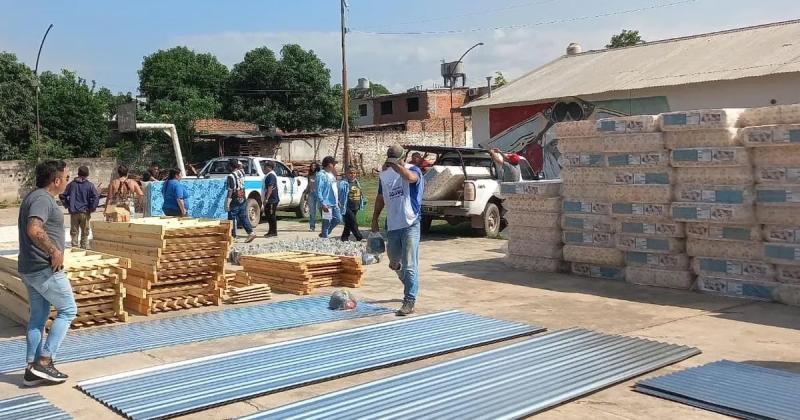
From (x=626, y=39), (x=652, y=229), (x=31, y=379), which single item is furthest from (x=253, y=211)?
(x=626, y=39)

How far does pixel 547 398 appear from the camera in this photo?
18.2 feet

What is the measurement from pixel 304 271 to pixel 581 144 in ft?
15.1

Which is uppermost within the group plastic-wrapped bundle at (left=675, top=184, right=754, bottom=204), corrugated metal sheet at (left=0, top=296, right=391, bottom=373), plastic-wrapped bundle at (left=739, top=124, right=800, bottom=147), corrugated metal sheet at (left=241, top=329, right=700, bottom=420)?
plastic-wrapped bundle at (left=739, top=124, right=800, bottom=147)

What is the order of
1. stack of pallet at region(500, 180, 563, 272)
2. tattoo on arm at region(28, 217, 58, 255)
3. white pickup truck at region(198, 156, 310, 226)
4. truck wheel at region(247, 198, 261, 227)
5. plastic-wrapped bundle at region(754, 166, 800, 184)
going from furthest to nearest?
white pickup truck at region(198, 156, 310, 226) → truck wheel at region(247, 198, 261, 227) → stack of pallet at region(500, 180, 563, 272) → plastic-wrapped bundle at region(754, 166, 800, 184) → tattoo on arm at region(28, 217, 58, 255)

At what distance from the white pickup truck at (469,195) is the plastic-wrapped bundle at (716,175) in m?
6.68

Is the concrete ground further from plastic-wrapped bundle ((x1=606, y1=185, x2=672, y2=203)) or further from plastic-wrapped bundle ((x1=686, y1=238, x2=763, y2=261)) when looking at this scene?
plastic-wrapped bundle ((x1=606, y1=185, x2=672, y2=203))

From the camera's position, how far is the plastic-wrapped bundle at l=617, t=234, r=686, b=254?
33.6 ft

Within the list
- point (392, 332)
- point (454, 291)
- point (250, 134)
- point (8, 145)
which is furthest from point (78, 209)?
point (8, 145)

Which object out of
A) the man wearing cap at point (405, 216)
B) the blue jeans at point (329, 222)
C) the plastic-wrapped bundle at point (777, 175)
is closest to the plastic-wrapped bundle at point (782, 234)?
the plastic-wrapped bundle at point (777, 175)

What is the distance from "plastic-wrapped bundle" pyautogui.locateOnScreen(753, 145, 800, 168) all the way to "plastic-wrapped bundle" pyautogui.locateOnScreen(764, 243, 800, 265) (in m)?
0.99

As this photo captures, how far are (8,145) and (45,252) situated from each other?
142 ft

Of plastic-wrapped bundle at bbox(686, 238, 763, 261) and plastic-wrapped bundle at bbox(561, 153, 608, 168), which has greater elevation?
plastic-wrapped bundle at bbox(561, 153, 608, 168)

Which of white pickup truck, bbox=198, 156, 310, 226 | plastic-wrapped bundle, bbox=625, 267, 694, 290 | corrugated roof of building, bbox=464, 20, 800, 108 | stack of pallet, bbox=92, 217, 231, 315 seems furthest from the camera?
corrugated roof of building, bbox=464, 20, 800, 108

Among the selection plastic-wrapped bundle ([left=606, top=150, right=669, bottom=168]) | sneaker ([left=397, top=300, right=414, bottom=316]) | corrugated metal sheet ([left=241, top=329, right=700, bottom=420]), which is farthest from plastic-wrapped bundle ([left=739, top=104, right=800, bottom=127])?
sneaker ([left=397, top=300, right=414, bottom=316])
